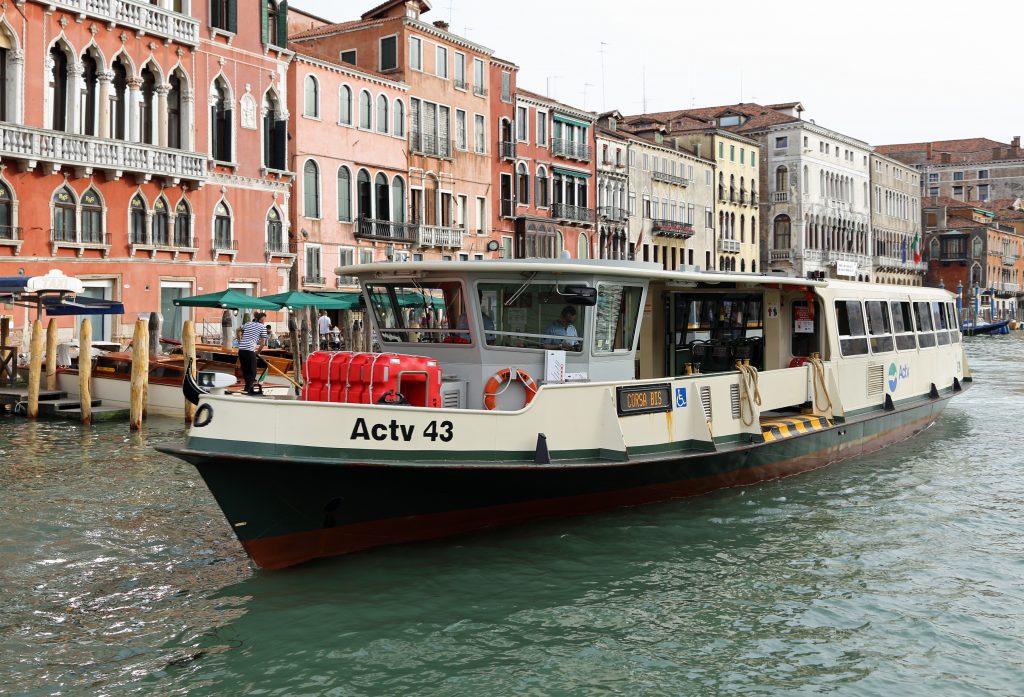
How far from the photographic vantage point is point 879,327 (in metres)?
14.7

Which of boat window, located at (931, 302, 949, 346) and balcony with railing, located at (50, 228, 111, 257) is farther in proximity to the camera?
balcony with railing, located at (50, 228, 111, 257)

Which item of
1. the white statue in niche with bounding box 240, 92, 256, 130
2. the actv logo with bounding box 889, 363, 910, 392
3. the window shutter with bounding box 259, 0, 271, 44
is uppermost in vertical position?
the window shutter with bounding box 259, 0, 271, 44

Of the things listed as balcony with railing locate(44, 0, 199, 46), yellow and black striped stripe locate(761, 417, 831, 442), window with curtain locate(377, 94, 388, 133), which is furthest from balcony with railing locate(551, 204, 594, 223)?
yellow and black striped stripe locate(761, 417, 831, 442)

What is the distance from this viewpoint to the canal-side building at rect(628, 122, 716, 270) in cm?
5094

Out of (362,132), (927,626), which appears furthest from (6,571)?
(362,132)

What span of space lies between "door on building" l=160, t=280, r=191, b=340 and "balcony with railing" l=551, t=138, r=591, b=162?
20.6m

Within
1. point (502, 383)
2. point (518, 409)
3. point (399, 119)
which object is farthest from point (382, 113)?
point (518, 409)

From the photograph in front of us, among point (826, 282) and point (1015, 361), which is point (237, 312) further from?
point (1015, 361)

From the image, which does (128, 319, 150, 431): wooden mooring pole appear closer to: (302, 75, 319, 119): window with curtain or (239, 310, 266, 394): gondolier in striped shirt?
(239, 310, 266, 394): gondolier in striped shirt

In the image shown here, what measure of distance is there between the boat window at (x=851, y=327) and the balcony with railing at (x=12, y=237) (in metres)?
17.3

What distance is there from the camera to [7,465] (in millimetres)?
13398

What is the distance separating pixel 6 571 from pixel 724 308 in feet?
26.5

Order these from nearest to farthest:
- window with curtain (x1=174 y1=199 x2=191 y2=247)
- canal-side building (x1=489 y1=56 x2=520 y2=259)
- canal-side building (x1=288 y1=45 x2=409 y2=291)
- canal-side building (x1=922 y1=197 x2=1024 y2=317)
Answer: window with curtain (x1=174 y1=199 x2=191 y2=247) → canal-side building (x1=288 y1=45 x2=409 y2=291) → canal-side building (x1=489 y1=56 x2=520 y2=259) → canal-side building (x1=922 y1=197 x2=1024 y2=317)

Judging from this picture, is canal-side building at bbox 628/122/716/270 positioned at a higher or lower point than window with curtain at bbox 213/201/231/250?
higher
